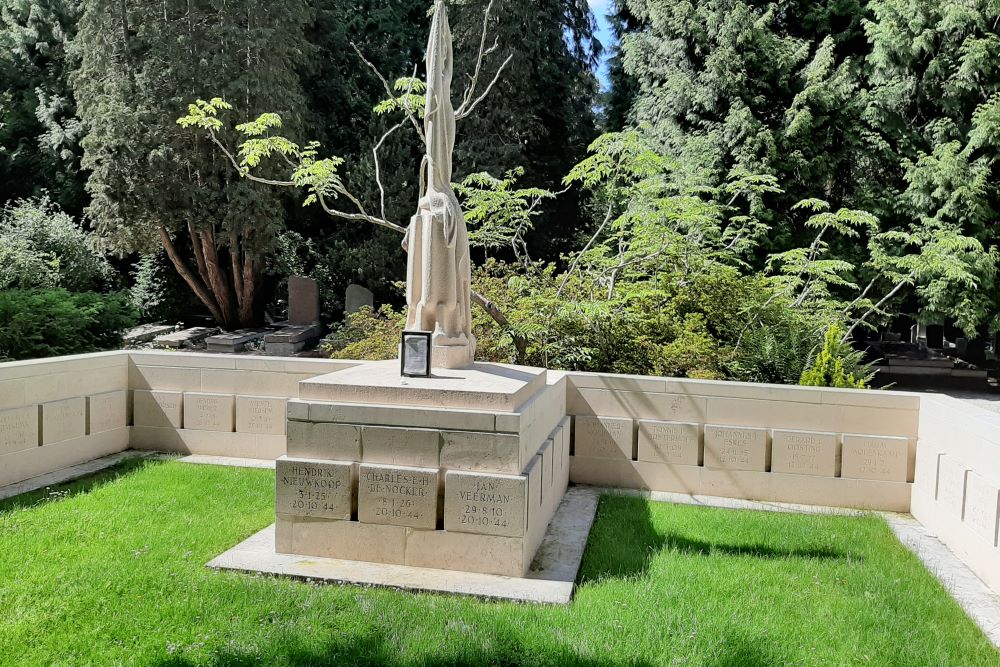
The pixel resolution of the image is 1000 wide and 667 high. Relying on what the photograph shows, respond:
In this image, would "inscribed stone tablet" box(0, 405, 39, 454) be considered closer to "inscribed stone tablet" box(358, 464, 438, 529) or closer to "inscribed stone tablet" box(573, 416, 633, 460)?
"inscribed stone tablet" box(358, 464, 438, 529)

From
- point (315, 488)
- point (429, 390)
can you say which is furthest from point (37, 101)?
point (429, 390)

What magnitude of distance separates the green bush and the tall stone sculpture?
27.3 feet

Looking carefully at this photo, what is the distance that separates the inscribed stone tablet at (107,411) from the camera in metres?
7.98

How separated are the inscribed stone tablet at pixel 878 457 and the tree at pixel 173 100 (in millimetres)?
16072

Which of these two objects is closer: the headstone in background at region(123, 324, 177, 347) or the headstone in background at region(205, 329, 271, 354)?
the headstone in background at region(123, 324, 177, 347)

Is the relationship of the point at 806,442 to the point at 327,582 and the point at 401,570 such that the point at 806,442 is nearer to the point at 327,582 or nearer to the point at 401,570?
the point at 401,570

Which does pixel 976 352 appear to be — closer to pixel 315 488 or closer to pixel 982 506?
pixel 982 506

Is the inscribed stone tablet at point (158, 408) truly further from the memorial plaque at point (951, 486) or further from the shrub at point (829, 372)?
the memorial plaque at point (951, 486)

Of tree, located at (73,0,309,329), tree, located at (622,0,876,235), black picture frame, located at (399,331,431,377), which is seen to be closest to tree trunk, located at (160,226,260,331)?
tree, located at (73,0,309,329)

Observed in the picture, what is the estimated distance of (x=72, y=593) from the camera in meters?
4.46

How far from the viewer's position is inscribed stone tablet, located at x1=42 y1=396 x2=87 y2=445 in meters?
7.39

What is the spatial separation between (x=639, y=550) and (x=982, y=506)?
2.55 metres

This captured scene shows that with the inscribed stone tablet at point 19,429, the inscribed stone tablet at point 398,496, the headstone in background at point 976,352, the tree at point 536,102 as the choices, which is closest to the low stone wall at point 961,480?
the inscribed stone tablet at point 398,496

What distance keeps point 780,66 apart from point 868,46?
128 inches
